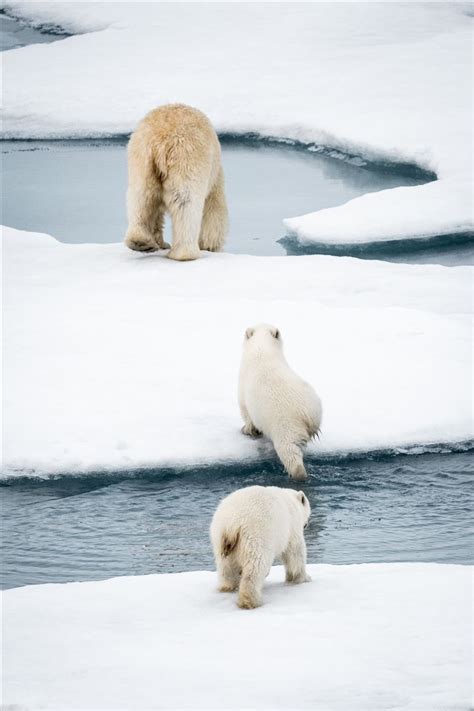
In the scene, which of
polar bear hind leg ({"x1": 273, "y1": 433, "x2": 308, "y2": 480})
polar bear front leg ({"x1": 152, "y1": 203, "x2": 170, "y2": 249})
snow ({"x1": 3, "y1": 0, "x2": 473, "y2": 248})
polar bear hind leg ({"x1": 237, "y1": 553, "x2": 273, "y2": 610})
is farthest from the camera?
snow ({"x1": 3, "y1": 0, "x2": 473, "y2": 248})

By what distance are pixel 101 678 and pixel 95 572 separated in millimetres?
1484

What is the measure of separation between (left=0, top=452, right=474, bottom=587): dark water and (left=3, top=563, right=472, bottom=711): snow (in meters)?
0.49

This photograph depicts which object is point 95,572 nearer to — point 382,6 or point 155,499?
point 155,499

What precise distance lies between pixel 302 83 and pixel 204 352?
901 centimetres

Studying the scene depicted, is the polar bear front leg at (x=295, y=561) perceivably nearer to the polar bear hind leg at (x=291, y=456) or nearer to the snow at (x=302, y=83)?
the polar bear hind leg at (x=291, y=456)

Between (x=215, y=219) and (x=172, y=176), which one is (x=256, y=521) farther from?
(x=215, y=219)

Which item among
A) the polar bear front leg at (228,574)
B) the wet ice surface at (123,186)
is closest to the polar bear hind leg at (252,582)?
the polar bear front leg at (228,574)

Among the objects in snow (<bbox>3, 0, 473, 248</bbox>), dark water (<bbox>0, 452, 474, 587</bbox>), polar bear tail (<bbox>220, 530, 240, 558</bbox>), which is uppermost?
snow (<bbox>3, 0, 473, 248</bbox>)

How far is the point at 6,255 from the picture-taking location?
9.43 m

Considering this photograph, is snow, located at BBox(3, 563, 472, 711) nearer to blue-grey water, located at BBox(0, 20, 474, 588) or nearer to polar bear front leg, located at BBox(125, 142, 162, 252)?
blue-grey water, located at BBox(0, 20, 474, 588)

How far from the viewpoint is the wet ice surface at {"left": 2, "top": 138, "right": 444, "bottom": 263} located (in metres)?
11.0

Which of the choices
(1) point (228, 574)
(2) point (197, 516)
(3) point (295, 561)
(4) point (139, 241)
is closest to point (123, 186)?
(4) point (139, 241)

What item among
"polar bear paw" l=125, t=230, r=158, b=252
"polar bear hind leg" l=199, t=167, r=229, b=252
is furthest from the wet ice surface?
"polar bear paw" l=125, t=230, r=158, b=252

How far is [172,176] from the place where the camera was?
865 centimetres
